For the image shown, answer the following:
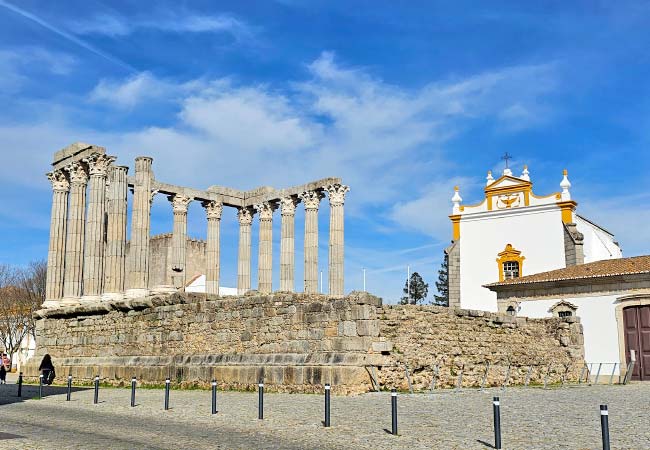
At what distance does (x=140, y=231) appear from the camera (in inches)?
1121

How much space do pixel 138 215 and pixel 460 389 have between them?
1688 centimetres

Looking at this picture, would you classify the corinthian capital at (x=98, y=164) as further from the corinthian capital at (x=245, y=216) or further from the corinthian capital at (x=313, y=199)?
the corinthian capital at (x=245, y=216)

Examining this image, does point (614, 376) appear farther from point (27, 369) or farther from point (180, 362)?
point (27, 369)

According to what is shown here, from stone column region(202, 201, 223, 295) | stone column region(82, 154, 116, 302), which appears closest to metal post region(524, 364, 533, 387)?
stone column region(82, 154, 116, 302)

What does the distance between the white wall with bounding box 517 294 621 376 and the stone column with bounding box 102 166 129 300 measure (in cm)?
1827

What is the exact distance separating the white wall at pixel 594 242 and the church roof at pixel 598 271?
7880 millimetres

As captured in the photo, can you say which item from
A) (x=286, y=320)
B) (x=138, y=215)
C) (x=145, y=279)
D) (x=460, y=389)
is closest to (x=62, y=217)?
(x=138, y=215)

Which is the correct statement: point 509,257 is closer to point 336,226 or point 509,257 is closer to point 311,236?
point 336,226

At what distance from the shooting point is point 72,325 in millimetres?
27422

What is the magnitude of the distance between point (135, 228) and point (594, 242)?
83.0 ft

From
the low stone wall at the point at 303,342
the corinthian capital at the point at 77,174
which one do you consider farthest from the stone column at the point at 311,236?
the low stone wall at the point at 303,342

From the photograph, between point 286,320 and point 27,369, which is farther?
point 27,369

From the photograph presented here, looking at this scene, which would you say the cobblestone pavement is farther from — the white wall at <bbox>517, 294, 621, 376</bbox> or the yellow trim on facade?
the yellow trim on facade

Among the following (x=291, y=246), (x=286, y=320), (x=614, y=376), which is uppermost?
(x=291, y=246)
